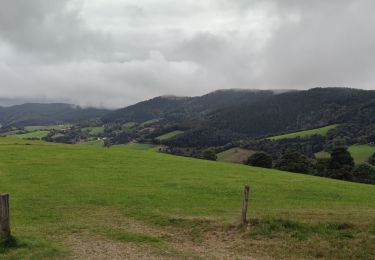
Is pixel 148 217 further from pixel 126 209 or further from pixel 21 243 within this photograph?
pixel 21 243

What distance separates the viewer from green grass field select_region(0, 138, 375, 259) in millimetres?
17562

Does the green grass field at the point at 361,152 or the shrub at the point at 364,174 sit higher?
the green grass field at the point at 361,152

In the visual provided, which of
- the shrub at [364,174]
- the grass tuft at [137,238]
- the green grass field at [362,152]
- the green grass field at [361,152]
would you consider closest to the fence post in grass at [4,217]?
the grass tuft at [137,238]

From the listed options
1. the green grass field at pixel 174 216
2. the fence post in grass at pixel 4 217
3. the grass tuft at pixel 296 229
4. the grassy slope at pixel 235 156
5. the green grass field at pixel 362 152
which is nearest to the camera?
the green grass field at pixel 174 216

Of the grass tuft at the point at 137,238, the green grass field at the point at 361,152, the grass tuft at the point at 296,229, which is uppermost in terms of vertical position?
the green grass field at the point at 361,152

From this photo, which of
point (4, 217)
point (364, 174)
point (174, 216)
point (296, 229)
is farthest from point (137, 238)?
point (364, 174)

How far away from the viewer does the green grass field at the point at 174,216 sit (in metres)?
17.6

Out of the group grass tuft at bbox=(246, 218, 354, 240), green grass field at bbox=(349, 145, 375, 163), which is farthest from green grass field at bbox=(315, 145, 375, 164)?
Result: grass tuft at bbox=(246, 218, 354, 240)

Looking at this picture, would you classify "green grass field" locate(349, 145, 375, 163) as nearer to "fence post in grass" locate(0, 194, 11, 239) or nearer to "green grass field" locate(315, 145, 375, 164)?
"green grass field" locate(315, 145, 375, 164)

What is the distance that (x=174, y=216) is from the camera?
24.1m

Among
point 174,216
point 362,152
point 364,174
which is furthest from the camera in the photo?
point 362,152

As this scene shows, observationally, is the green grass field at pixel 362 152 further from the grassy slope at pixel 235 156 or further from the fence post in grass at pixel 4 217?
the fence post in grass at pixel 4 217

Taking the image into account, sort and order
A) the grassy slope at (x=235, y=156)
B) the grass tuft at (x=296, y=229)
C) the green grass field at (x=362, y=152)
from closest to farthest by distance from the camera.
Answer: the grass tuft at (x=296, y=229) < the green grass field at (x=362, y=152) < the grassy slope at (x=235, y=156)

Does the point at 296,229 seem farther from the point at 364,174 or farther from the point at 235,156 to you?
the point at 235,156
